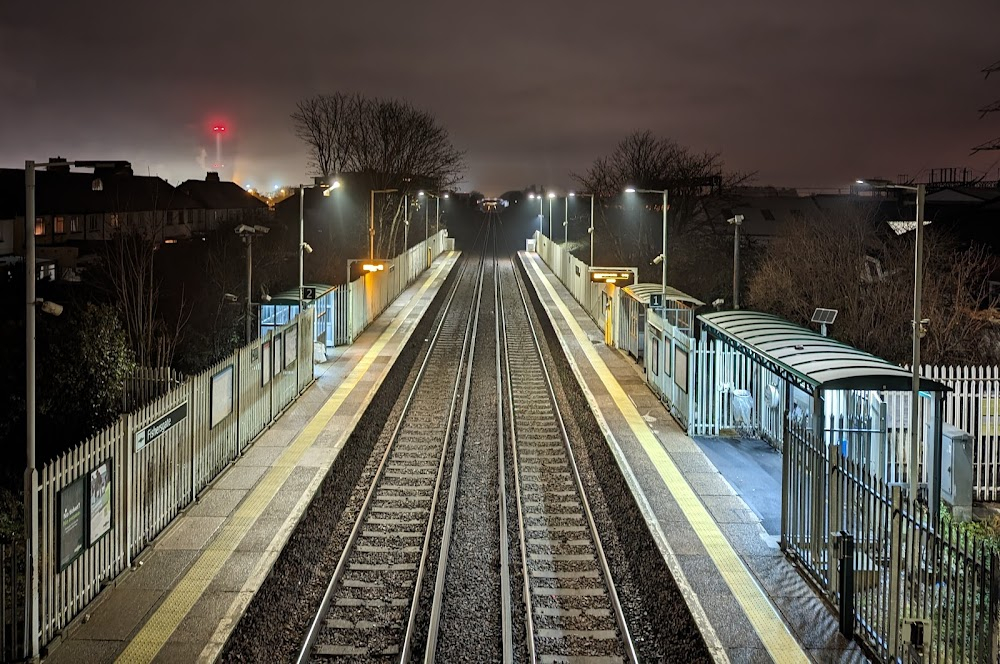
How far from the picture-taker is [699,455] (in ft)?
52.1

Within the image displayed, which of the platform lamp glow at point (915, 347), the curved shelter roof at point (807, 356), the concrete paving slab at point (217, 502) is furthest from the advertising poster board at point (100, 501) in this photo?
the platform lamp glow at point (915, 347)

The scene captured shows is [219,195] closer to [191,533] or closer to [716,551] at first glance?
[191,533]

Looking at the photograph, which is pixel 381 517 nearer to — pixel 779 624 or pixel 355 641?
pixel 355 641

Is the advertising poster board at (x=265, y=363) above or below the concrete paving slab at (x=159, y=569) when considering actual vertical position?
above

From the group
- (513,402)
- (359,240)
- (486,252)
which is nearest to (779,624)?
(513,402)

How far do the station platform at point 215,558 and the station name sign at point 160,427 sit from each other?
1.35 metres

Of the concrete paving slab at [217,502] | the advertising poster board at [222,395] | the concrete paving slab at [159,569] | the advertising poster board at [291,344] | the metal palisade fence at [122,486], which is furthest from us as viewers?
the advertising poster board at [291,344]

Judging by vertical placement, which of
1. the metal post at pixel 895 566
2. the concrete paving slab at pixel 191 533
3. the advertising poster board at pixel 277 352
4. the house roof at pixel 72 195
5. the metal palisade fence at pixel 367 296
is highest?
the house roof at pixel 72 195

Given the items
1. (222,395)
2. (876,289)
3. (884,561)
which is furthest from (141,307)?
(876,289)

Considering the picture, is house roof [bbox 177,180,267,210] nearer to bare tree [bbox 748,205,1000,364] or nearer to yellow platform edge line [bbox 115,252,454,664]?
bare tree [bbox 748,205,1000,364]

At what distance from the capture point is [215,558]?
34.8 feet

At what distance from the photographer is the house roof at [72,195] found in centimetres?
5056

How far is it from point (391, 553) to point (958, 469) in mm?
8517

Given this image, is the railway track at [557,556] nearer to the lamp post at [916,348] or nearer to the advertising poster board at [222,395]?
the lamp post at [916,348]
